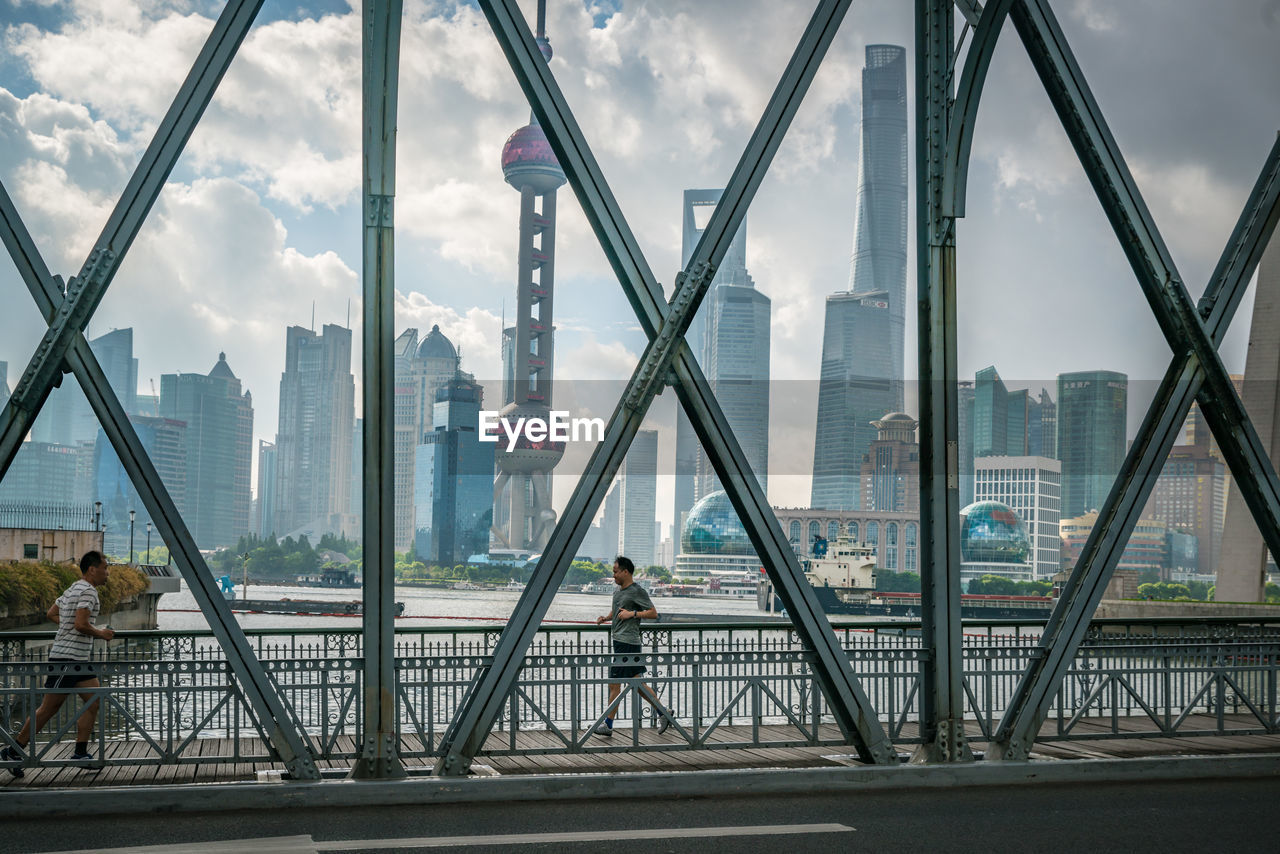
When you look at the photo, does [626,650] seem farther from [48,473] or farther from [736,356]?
[48,473]

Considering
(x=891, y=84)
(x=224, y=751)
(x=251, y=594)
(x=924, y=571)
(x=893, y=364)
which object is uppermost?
(x=891, y=84)

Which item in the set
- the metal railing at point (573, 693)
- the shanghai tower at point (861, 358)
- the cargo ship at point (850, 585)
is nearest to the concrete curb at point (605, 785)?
the metal railing at point (573, 693)

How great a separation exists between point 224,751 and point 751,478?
18.2 ft

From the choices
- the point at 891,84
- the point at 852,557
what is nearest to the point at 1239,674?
the point at 852,557

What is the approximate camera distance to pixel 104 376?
8.38 m

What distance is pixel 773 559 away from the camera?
9.50 metres

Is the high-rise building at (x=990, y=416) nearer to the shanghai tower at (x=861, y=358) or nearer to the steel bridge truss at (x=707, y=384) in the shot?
the shanghai tower at (x=861, y=358)

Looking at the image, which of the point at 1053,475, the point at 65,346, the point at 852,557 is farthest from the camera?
the point at 1053,475

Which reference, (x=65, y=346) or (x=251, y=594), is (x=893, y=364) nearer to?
(x=251, y=594)

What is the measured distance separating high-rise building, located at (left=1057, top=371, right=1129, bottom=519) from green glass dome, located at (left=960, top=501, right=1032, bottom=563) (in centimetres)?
1020

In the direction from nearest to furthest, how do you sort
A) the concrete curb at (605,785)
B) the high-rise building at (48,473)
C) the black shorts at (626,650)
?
the concrete curb at (605,785) → the black shorts at (626,650) → the high-rise building at (48,473)

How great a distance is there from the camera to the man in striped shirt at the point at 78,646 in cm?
932

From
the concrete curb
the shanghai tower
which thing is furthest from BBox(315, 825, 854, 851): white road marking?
the shanghai tower

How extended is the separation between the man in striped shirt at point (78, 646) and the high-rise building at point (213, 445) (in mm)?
174472
